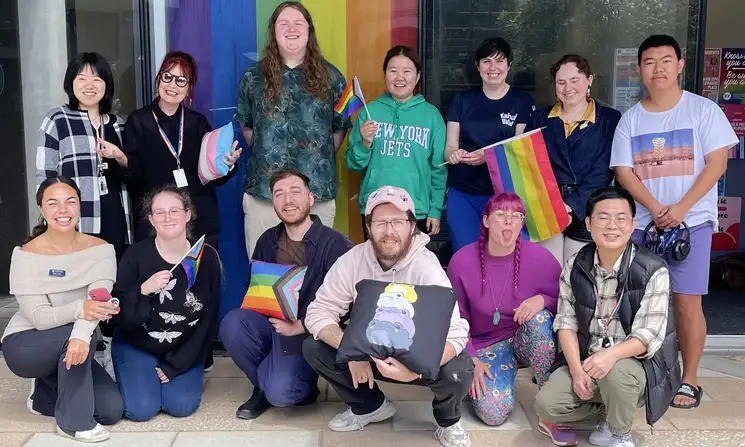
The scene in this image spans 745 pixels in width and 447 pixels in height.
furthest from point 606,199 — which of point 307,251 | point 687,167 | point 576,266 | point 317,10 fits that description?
point 317,10

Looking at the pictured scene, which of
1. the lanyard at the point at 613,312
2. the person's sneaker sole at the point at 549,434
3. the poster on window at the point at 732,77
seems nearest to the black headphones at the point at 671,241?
the lanyard at the point at 613,312

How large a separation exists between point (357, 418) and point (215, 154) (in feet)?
5.20

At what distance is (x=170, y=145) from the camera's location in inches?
163

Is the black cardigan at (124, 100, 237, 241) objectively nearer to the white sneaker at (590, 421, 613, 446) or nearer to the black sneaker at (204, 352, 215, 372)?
the black sneaker at (204, 352, 215, 372)

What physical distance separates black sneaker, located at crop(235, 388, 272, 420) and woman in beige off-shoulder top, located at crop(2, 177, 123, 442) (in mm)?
563

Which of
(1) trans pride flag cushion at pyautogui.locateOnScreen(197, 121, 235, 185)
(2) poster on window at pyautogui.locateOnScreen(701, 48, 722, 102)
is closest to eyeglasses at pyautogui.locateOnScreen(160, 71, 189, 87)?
(1) trans pride flag cushion at pyautogui.locateOnScreen(197, 121, 235, 185)

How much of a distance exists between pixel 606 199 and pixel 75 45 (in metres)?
3.38

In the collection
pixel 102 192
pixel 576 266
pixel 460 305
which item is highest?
pixel 102 192

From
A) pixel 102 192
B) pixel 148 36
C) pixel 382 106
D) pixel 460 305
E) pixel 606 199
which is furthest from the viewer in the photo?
pixel 148 36

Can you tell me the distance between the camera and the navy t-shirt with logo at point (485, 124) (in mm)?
4266

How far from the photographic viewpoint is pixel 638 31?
4.93 m

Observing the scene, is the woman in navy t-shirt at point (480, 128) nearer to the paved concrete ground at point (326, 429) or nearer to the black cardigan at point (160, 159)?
the paved concrete ground at point (326, 429)

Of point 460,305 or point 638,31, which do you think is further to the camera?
point 638,31

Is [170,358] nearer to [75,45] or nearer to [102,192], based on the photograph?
[102,192]
